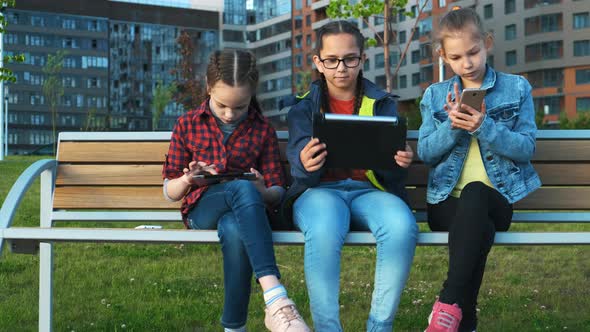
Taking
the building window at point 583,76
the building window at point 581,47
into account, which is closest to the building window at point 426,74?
the building window at point 581,47

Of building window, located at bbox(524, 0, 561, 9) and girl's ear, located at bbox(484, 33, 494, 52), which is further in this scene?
building window, located at bbox(524, 0, 561, 9)

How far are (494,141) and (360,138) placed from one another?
0.51m

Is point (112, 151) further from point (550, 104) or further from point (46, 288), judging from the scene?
point (550, 104)

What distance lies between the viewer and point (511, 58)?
5562 centimetres

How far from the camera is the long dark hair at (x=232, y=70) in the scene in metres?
3.09

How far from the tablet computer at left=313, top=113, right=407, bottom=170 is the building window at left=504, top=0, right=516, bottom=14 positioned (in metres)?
55.2

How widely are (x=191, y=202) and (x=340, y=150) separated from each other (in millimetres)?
626

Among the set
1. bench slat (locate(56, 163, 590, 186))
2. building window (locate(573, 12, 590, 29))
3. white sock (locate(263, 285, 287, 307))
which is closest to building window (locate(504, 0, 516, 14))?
building window (locate(573, 12, 590, 29))

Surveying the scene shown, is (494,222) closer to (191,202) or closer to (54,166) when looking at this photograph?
(191,202)

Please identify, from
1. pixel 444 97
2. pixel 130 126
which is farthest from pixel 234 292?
pixel 130 126

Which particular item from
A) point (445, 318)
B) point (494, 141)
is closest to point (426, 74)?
point (494, 141)

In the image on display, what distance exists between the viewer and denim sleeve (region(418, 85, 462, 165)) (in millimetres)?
3102

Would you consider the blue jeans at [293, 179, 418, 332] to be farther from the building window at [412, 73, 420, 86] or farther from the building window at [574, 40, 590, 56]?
the building window at [412, 73, 420, 86]

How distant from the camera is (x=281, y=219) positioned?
322cm
